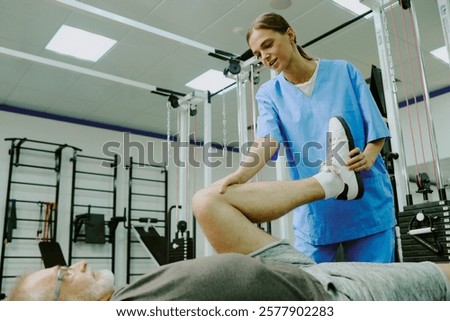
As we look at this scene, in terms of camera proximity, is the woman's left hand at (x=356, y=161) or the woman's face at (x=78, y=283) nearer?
the woman's face at (x=78, y=283)

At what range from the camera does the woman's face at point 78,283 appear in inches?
54.1

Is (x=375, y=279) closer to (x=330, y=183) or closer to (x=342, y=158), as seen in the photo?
(x=330, y=183)

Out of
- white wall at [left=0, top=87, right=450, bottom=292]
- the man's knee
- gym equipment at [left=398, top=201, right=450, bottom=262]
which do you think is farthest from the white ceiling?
gym equipment at [left=398, top=201, right=450, bottom=262]

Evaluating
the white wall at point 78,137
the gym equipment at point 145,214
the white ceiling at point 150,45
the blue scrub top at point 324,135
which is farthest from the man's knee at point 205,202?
the gym equipment at point 145,214

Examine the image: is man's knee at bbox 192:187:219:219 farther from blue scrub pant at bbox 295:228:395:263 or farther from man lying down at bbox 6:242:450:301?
blue scrub pant at bbox 295:228:395:263

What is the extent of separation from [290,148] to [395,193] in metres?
1.00

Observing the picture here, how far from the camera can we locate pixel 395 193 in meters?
2.49

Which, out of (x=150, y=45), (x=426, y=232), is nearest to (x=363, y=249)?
(x=426, y=232)

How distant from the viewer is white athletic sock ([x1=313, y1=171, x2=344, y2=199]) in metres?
1.37

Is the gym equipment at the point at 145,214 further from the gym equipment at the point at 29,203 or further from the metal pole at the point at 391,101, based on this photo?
the metal pole at the point at 391,101

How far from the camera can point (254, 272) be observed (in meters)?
0.95

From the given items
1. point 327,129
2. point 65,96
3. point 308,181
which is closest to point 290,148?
point 327,129

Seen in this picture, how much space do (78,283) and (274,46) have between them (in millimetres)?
1145

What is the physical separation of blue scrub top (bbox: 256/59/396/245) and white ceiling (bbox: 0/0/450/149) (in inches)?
67.2
